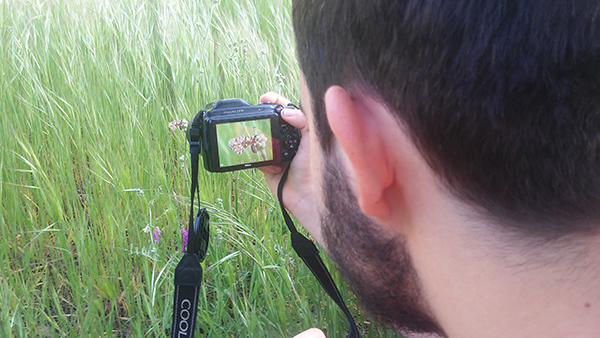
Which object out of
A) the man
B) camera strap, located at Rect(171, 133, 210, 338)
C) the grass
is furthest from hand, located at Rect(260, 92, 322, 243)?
the man

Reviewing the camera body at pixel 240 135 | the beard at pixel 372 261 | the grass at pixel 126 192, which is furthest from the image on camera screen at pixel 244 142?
the beard at pixel 372 261

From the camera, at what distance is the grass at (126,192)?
126cm

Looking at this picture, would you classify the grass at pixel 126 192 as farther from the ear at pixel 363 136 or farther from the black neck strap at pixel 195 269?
the ear at pixel 363 136

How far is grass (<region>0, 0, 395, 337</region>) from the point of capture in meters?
1.26

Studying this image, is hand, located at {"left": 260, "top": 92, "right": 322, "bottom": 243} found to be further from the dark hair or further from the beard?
the dark hair

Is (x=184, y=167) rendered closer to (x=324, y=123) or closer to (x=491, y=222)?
(x=324, y=123)

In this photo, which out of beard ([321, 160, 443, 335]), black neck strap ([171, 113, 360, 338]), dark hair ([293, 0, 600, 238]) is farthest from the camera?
black neck strap ([171, 113, 360, 338])

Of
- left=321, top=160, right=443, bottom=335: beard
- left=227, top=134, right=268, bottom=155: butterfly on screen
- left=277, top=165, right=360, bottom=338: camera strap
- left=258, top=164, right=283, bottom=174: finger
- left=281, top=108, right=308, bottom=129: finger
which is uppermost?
left=281, top=108, right=308, bottom=129: finger

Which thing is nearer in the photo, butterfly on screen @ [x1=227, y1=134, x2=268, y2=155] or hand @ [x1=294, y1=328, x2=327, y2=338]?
hand @ [x1=294, y1=328, x2=327, y2=338]

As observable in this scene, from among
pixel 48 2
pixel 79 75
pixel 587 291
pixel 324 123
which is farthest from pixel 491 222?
pixel 48 2

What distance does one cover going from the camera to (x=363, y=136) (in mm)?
574

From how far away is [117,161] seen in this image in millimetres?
1455

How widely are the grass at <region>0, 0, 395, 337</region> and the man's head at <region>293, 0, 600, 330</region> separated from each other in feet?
2.25

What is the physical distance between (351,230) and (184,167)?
2.58ft
